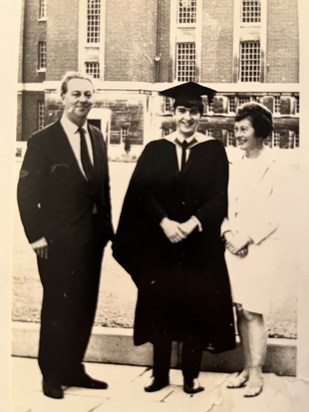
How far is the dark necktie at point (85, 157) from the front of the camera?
0.69 m

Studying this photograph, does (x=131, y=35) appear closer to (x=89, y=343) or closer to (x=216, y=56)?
(x=216, y=56)

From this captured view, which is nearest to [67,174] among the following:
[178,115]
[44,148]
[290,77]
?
[44,148]

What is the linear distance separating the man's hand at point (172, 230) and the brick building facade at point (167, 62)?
0.30 ft

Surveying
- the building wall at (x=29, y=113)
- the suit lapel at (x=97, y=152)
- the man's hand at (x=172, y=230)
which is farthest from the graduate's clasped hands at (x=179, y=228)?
the building wall at (x=29, y=113)

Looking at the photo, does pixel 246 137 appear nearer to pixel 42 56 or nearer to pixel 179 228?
pixel 179 228

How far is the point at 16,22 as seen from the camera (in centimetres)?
72

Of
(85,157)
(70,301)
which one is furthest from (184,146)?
(70,301)

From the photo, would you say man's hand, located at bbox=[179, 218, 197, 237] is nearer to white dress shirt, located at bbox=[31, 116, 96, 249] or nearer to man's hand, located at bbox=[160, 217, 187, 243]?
man's hand, located at bbox=[160, 217, 187, 243]

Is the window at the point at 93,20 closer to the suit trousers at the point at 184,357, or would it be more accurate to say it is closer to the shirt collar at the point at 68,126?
the shirt collar at the point at 68,126

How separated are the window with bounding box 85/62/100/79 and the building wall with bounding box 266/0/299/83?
0.68 feet

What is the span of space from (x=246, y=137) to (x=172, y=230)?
143 millimetres

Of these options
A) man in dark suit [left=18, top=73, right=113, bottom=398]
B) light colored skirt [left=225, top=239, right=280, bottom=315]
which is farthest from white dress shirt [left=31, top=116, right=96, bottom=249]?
light colored skirt [left=225, top=239, right=280, bottom=315]

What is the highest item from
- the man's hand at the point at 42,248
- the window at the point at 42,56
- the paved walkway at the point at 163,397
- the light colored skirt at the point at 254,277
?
the window at the point at 42,56

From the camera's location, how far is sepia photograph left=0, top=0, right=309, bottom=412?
2.22 feet
